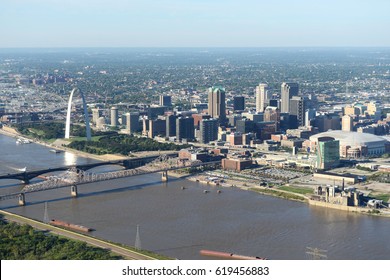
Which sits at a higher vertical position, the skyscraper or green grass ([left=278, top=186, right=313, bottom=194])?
the skyscraper

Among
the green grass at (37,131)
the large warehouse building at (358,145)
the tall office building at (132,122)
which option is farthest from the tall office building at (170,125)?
the large warehouse building at (358,145)

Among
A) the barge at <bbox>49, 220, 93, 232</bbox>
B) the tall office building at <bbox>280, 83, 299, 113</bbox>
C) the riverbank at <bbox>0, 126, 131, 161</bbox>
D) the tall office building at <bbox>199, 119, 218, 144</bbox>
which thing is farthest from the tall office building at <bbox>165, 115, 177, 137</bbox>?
the barge at <bbox>49, 220, 93, 232</bbox>

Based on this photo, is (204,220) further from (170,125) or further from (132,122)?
(132,122)

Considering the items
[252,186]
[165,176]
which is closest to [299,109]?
[165,176]

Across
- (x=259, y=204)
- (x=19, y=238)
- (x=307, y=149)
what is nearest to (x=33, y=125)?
(x=307, y=149)

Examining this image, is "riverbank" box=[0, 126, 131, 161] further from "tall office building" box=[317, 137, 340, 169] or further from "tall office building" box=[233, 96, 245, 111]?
"tall office building" box=[233, 96, 245, 111]

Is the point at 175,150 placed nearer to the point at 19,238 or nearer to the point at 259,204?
the point at 259,204
